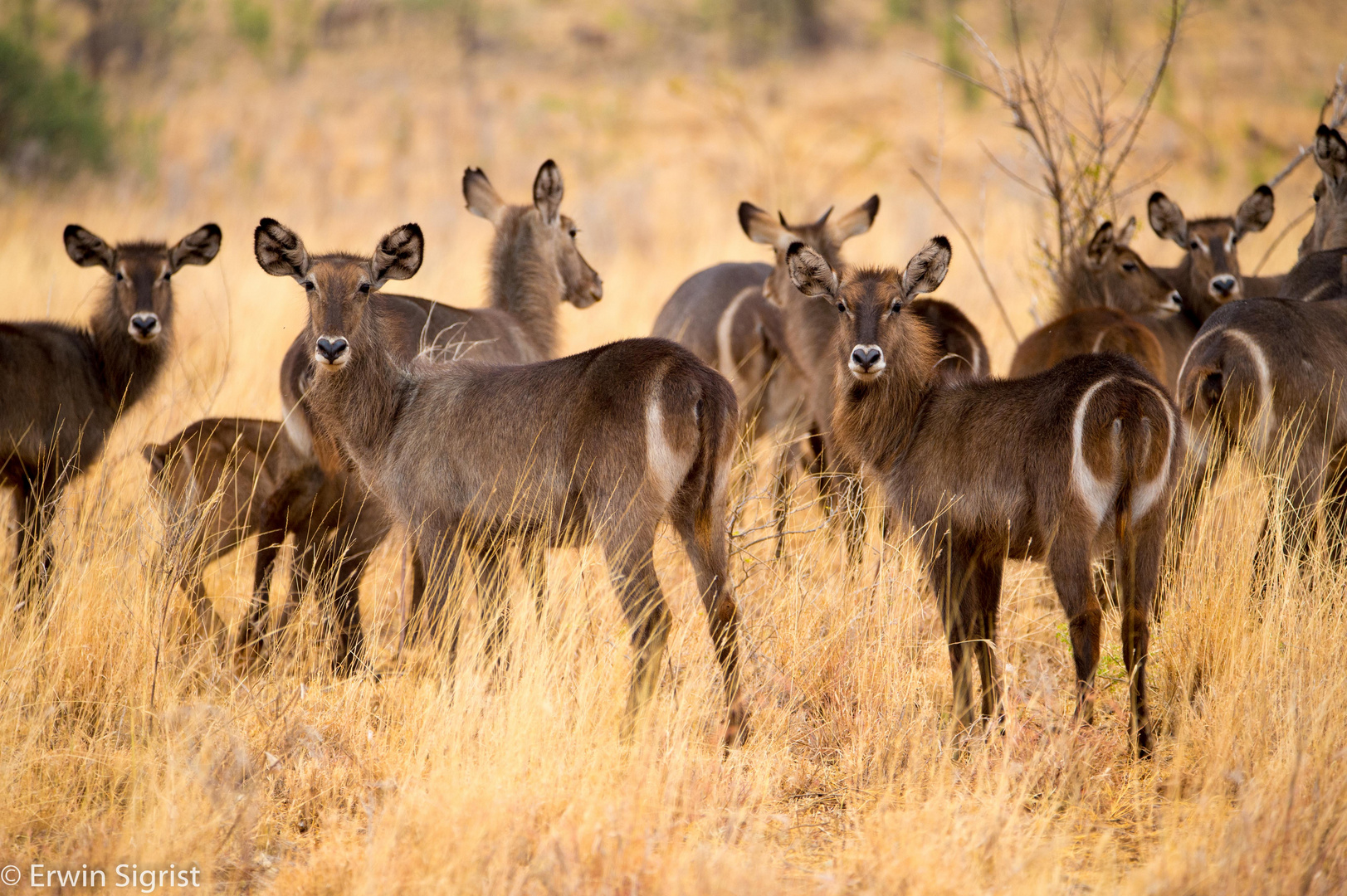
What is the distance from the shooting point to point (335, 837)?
3.43 m

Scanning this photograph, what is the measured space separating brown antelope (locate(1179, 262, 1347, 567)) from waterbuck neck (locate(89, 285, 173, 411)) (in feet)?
16.2

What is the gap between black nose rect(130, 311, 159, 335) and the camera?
585 centimetres

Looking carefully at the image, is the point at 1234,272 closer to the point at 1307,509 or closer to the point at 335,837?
the point at 1307,509

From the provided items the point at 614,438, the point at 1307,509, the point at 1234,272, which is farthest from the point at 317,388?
the point at 1234,272

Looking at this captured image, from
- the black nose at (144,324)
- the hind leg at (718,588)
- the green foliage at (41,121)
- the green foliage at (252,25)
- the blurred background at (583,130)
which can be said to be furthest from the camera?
the green foliage at (252,25)

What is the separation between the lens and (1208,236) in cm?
733

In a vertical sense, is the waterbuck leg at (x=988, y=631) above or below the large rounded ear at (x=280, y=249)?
below

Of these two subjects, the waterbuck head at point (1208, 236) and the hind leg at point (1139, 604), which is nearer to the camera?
the hind leg at point (1139, 604)

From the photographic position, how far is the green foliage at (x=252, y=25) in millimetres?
29391

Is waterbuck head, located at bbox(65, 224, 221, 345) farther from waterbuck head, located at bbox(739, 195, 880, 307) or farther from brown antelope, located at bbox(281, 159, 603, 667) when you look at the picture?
waterbuck head, located at bbox(739, 195, 880, 307)

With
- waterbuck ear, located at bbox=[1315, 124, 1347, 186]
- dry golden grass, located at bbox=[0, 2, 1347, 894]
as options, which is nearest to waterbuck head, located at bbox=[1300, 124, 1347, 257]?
waterbuck ear, located at bbox=[1315, 124, 1347, 186]

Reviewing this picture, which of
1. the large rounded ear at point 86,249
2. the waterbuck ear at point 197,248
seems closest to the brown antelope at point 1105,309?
the waterbuck ear at point 197,248

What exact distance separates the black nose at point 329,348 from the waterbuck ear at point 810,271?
6.07 feet

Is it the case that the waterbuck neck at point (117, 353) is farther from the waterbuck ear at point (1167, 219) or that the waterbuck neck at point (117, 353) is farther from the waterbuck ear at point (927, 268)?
the waterbuck ear at point (1167, 219)
